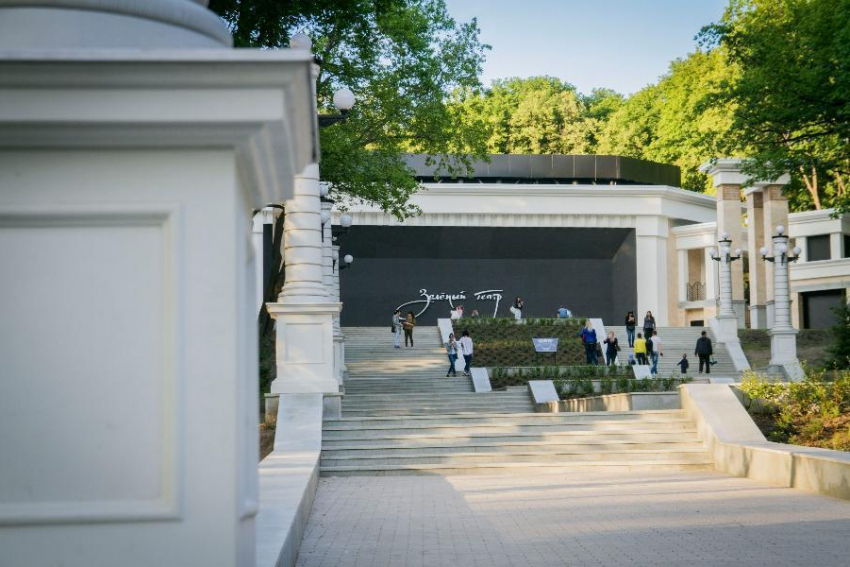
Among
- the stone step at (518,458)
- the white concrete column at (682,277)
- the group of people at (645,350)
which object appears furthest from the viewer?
the white concrete column at (682,277)

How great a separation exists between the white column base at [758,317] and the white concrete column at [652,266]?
20.6ft

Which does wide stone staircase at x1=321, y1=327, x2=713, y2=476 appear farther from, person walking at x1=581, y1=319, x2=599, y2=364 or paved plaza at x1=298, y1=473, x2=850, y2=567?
person walking at x1=581, y1=319, x2=599, y2=364

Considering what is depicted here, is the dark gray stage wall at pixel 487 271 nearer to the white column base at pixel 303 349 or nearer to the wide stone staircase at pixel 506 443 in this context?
the wide stone staircase at pixel 506 443

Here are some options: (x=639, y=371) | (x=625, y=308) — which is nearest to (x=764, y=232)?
(x=625, y=308)

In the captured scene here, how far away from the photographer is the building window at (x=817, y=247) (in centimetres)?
5812

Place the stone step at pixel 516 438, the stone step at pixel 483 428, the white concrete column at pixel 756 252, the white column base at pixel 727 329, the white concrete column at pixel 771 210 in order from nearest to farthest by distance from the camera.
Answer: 1. the stone step at pixel 516 438
2. the stone step at pixel 483 428
3. the white column base at pixel 727 329
4. the white concrete column at pixel 771 210
5. the white concrete column at pixel 756 252

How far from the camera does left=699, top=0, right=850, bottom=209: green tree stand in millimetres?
24797

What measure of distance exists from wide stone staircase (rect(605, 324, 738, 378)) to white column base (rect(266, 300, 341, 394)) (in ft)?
62.3

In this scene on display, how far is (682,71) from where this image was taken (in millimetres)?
69062

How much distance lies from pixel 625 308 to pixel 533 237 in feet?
20.1

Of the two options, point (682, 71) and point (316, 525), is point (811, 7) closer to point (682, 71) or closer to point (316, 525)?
point (316, 525)

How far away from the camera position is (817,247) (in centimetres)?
5853

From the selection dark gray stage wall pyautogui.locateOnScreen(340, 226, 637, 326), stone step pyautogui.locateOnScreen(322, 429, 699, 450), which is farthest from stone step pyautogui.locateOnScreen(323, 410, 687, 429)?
dark gray stage wall pyautogui.locateOnScreen(340, 226, 637, 326)

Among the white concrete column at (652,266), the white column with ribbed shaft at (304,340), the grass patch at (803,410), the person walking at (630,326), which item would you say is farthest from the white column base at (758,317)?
the white column with ribbed shaft at (304,340)
